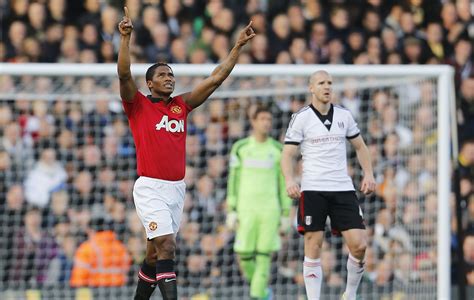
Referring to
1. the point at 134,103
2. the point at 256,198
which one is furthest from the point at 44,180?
the point at 134,103

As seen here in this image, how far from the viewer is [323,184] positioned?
9.64 meters

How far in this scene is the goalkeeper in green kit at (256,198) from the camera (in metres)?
12.5

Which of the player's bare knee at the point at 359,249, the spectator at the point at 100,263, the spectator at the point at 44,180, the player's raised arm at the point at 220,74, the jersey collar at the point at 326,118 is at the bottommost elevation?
the spectator at the point at 100,263

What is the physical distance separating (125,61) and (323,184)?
2242mm

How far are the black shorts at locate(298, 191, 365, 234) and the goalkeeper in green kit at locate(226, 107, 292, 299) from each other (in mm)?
2779

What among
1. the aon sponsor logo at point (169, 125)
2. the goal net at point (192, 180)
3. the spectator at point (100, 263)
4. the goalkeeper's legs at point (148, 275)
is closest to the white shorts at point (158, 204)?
the goalkeeper's legs at point (148, 275)

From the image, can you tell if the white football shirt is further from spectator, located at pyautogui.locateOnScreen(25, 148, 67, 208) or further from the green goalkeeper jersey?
spectator, located at pyautogui.locateOnScreen(25, 148, 67, 208)

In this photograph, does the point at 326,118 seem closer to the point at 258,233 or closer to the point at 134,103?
the point at 134,103

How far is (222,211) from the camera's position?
564 inches

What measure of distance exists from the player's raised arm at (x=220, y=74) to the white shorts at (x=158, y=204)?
68cm

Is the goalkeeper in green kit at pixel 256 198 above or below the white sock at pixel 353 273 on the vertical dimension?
above

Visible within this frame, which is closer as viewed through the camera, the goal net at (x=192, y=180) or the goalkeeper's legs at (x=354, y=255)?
the goalkeeper's legs at (x=354, y=255)

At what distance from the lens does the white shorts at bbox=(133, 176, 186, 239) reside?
8.59m

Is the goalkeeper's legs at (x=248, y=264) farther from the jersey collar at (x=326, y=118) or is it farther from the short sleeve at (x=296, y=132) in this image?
the jersey collar at (x=326, y=118)
